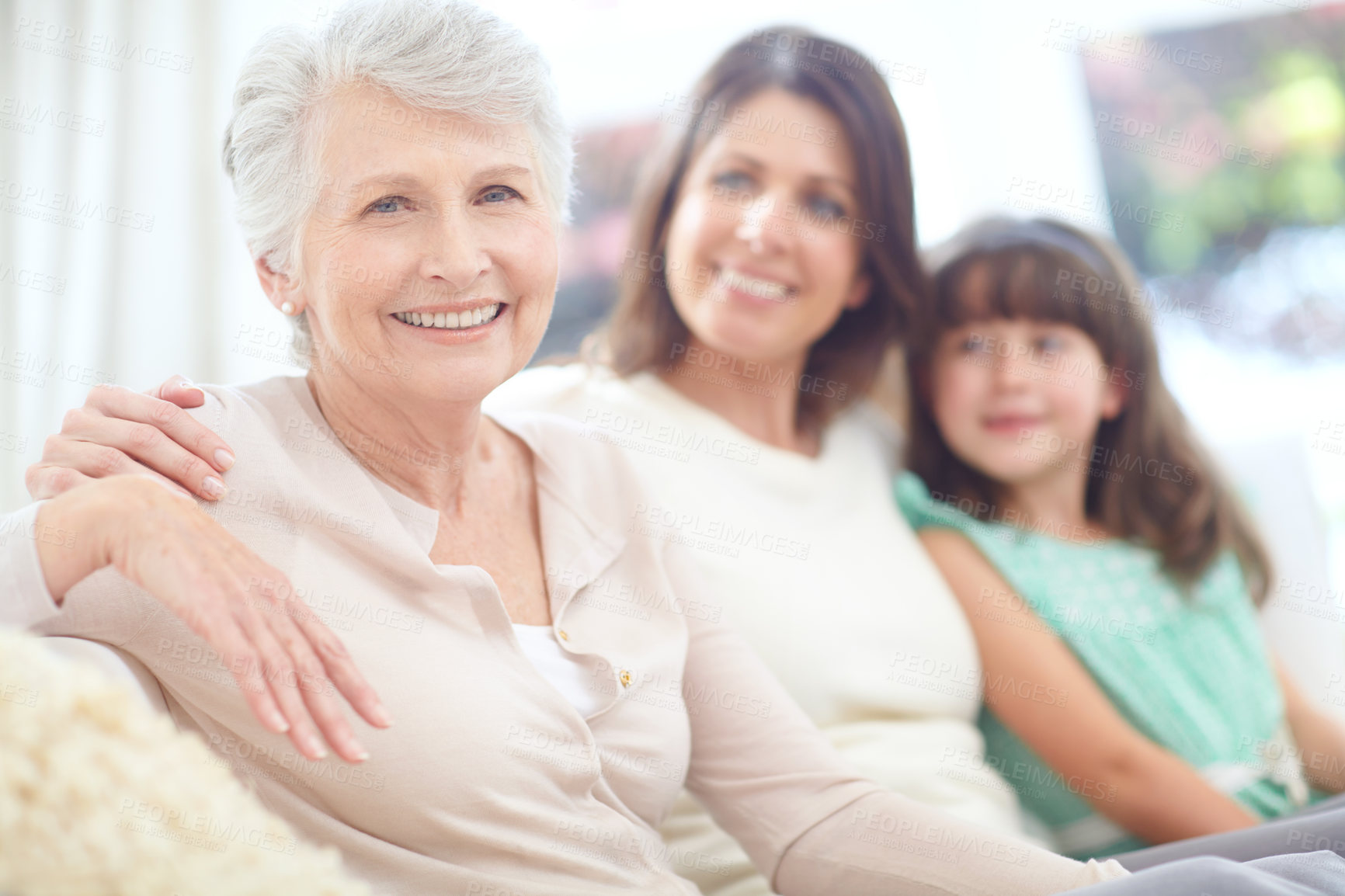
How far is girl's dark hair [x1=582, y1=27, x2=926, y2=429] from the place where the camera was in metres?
1.80

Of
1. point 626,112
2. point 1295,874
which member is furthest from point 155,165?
point 1295,874

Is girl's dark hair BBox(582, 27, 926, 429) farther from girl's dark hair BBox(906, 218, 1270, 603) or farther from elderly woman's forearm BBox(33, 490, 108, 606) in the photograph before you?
elderly woman's forearm BBox(33, 490, 108, 606)

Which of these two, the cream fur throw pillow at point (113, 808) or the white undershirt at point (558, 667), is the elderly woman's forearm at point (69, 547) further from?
the white undershirt at point (558, 667)

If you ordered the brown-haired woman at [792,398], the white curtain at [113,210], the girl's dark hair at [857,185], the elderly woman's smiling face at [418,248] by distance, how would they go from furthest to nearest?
the white curtain at [113,210], the girl's dark hair at [857,185], the brown-haired woman at [792,398], the elderly woman's smiling face at [418,248]

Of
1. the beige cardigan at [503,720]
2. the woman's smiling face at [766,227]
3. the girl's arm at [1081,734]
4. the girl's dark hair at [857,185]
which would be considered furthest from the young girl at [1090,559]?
the beige cardigan at [503,720]

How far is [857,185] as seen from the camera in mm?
1818

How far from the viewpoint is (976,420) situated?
1.89 m

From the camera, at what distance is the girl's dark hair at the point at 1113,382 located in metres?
1.89

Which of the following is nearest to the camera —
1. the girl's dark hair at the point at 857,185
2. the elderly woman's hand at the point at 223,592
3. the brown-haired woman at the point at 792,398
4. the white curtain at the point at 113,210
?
the elderly woman's hand at the point at 223,592

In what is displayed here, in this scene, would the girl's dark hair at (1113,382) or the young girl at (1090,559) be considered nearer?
the young girl at (1090,559)

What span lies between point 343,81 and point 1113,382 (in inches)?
59.3

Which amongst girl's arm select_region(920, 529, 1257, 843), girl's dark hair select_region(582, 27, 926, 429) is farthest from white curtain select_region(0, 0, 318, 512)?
girl's arm select_region(920, 529, 1257, 843)

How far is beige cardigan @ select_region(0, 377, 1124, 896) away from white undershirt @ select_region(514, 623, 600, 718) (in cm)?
2

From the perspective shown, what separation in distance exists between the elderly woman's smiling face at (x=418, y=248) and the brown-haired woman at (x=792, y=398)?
0.37 m
